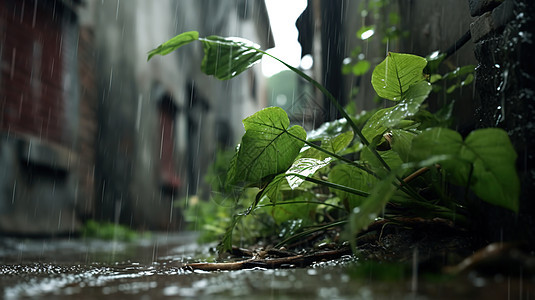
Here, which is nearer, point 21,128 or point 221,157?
point 21,128

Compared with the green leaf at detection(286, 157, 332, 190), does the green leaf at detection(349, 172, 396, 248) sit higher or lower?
lower

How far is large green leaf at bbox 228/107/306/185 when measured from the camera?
3.84 feet

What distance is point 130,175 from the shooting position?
526 centimetres

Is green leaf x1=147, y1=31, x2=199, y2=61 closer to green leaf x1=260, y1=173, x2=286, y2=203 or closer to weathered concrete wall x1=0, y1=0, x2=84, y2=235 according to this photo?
green leaf x1=260, y1=173, x2=286, y2=203

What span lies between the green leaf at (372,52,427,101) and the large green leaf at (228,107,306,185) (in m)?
0.30

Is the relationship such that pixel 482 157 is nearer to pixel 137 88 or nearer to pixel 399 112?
pixel 399 112

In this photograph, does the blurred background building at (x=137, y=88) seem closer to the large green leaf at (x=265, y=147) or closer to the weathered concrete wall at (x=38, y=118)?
the weathered concrete wall at (x=38, y=118)

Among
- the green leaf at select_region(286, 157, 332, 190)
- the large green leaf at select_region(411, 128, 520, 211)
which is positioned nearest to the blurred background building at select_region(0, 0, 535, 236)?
the large green leaf at select_region(411, 128, 520, 211)

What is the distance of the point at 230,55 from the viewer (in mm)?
1262

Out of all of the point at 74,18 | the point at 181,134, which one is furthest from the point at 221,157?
the point at 181,134

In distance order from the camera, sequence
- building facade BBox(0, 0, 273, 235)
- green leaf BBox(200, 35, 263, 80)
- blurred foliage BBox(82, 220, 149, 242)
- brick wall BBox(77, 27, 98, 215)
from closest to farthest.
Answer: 1. green leaf BBox(200, 35, 263, 80)
2. building facade BBox(0, 0, 273, 235)
3. blurred foliage BBox(82, 220, 149, 242)
4. brick wall BBox(77, 27, 98, 215)

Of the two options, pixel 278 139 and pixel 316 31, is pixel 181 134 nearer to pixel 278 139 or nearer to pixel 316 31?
pixel 316 31

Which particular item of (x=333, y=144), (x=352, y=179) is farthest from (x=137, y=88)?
(x=352, y=179)

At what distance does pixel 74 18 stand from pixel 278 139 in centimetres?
400
